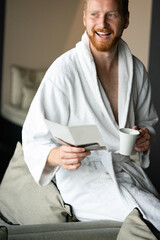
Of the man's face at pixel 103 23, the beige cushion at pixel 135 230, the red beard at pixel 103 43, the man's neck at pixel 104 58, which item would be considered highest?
the man's face at pixel 103 23

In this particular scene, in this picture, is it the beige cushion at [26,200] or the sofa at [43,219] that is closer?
the sofa at [43,219]

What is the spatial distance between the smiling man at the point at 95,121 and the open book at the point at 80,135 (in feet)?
0.67

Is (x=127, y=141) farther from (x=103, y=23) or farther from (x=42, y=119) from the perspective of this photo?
(x=103, y=23)

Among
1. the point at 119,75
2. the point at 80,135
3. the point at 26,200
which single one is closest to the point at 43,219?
the point at 26,200

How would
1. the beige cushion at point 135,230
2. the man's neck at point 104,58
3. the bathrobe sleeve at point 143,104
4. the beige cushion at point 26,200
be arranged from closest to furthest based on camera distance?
the beige cushion at point 135,230 < the beige cushion at point 26,200 < the man's neck at point 104,58 < the bathrobe sleeve at point 143,104

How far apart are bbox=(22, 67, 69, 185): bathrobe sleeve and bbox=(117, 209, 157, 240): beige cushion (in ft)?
1.67

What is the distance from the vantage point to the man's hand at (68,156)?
1614 millimetres

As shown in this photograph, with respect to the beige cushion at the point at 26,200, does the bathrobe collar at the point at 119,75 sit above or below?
above

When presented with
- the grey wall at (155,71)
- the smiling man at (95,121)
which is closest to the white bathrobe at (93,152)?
the smiling man at (95,121)

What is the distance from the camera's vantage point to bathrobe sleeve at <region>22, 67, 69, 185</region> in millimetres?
1881

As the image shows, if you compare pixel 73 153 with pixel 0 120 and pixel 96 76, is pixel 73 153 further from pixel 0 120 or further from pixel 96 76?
pixel 0 120

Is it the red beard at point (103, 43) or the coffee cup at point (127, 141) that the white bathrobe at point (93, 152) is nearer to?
the red beard at point (103, 43)

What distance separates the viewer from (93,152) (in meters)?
1.99

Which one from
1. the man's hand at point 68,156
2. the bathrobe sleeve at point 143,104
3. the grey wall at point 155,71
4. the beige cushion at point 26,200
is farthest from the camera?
the grey wall at point 155,71
